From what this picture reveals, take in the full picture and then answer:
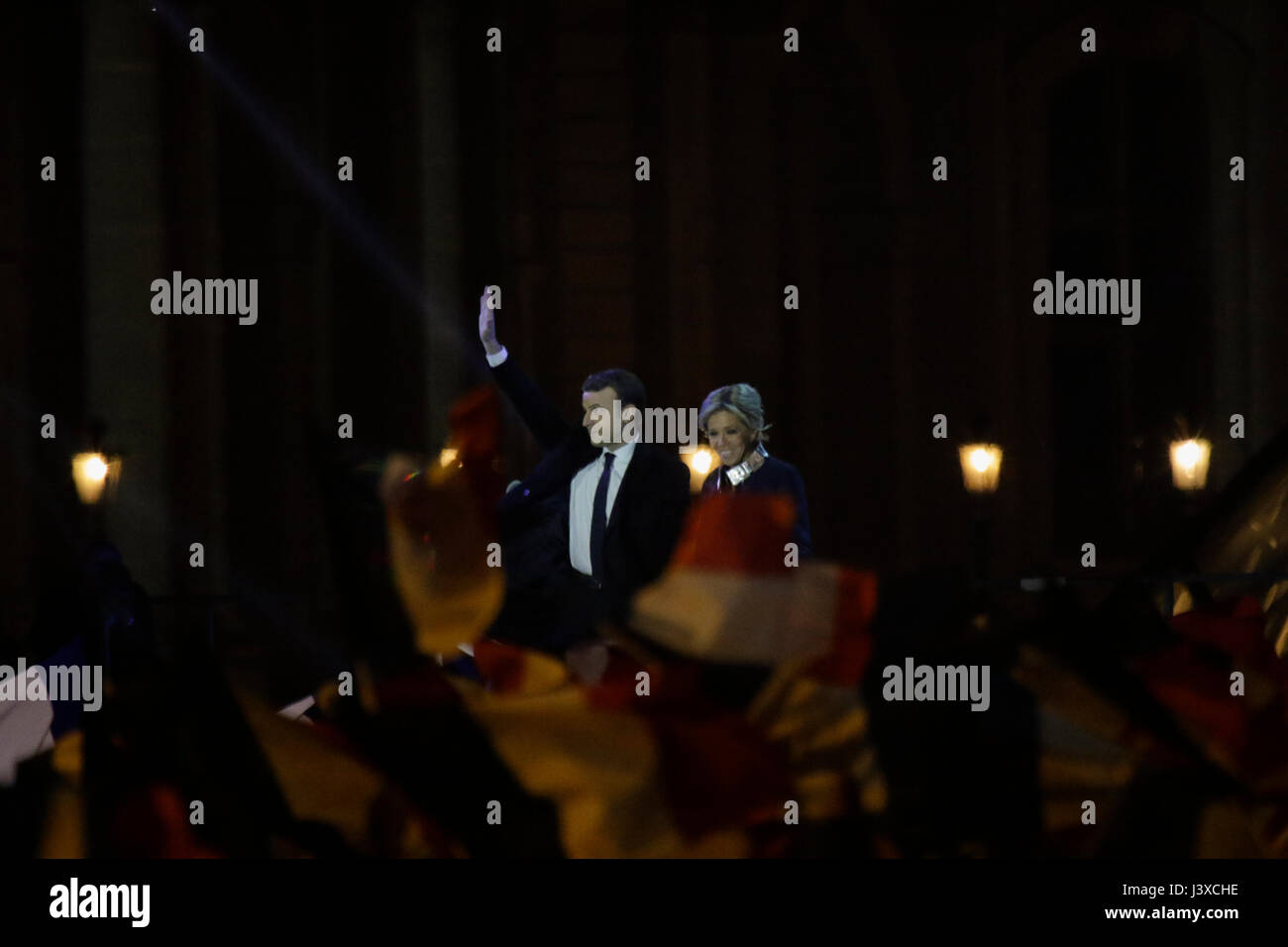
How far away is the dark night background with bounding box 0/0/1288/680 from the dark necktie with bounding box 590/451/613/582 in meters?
8.53

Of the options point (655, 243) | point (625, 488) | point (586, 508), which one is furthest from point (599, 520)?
point (655, 243)

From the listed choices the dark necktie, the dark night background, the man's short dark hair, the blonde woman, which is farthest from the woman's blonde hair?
the dark night background

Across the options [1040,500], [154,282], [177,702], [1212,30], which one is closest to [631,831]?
[177,702]

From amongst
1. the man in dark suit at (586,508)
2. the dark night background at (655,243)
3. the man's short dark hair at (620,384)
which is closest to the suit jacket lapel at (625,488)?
the man in dark suit at (586,508)

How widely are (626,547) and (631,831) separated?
6.69 feet

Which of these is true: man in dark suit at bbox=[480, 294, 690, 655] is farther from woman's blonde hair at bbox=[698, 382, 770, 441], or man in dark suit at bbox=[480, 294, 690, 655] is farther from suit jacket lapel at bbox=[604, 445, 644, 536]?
woman's blonde hair at bbox=[698, 382, 770, 441]

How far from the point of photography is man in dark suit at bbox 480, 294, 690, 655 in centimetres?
154

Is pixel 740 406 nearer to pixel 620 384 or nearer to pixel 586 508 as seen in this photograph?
pixel 620 384

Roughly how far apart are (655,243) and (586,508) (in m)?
9.90

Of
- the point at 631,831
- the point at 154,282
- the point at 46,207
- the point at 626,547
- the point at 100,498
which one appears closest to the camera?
the point at 631,831

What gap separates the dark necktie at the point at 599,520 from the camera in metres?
3.53

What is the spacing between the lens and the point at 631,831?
0.86m
